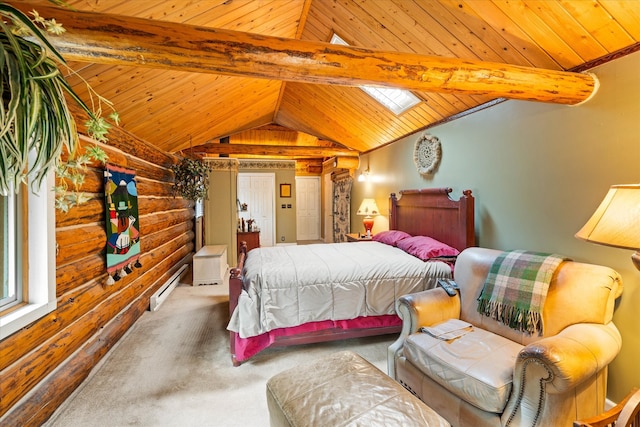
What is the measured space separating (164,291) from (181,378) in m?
2.12

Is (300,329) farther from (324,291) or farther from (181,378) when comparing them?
(181,378)

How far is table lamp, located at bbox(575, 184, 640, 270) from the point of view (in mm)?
1261

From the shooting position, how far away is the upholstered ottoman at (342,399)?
48.2 inches

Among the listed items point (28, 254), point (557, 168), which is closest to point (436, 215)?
point (557, 168)

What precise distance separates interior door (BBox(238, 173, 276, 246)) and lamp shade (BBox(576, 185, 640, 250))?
23.6 feet

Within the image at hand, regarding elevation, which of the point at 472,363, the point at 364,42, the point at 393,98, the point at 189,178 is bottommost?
the point at 472,363

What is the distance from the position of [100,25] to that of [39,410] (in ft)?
7.25

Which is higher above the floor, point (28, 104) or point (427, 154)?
point (427, 154)

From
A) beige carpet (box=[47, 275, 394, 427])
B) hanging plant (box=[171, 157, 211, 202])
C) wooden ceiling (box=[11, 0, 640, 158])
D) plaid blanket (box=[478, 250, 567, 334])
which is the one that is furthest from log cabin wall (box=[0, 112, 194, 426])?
plaid blanket (box=[478, 250, 567, 334])

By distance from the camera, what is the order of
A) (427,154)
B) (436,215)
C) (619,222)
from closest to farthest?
1. (619,222)
2. (436,215)
3. (427,154)

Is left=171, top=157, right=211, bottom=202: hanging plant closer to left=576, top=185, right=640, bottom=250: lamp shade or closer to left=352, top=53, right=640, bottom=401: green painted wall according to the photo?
left=352, top=53, right=640, bottom=401: green painted wall

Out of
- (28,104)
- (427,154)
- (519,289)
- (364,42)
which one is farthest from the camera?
(427,154)

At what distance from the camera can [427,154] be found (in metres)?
3.79

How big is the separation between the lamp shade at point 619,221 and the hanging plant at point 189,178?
4829 millimetres
